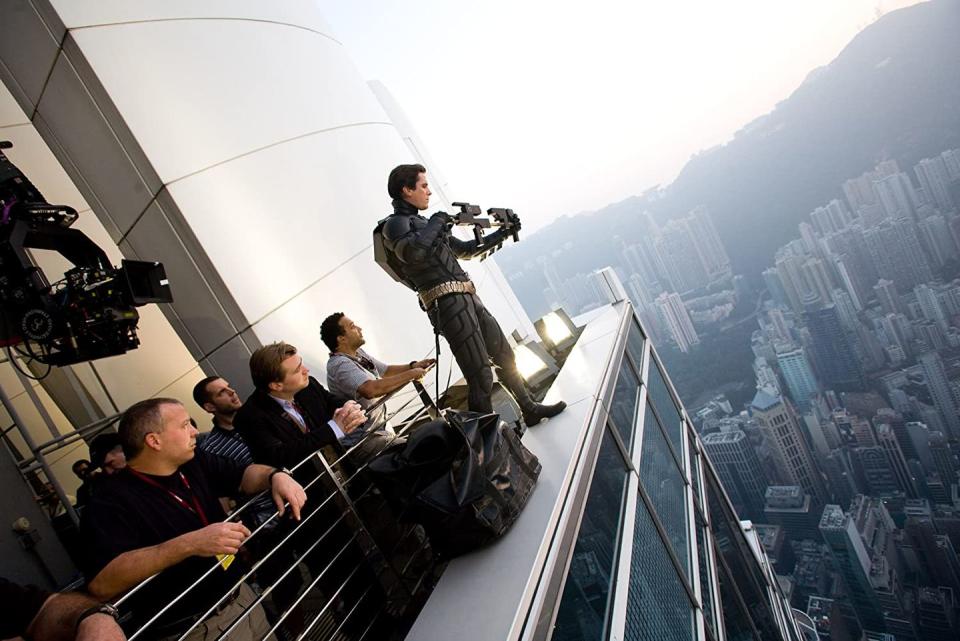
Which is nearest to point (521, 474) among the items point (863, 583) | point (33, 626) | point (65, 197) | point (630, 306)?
point (33, 626)

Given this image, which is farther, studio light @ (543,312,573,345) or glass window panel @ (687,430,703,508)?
studio light @ (543,312,573,345)

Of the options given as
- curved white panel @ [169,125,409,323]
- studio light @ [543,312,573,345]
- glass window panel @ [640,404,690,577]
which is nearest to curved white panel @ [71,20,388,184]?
curved white panel @ [169,125,409,323]

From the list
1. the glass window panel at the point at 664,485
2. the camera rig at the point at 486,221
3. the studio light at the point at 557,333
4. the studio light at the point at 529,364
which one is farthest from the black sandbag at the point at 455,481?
the studio light at the point at 557,333

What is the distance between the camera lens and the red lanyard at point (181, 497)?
1.79 m

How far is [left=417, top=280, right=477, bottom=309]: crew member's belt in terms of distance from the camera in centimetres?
291

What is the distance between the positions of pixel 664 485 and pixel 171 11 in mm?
5617

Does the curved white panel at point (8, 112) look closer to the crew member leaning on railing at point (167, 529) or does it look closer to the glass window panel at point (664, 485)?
the crew member leaning on railing at point (167, 529)

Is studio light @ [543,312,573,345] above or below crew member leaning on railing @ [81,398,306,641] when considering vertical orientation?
below

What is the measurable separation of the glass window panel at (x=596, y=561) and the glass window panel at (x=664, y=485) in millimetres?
661

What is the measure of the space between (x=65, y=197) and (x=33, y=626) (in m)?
6.27

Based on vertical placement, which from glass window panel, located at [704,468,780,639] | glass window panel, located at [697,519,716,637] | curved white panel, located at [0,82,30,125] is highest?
curved white panel, located at [0,82,30,125]

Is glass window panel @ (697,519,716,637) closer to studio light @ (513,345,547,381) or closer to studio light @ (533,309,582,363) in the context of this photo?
studio light @ (513,345,547,381)

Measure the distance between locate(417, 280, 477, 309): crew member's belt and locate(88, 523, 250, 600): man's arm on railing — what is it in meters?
1.71

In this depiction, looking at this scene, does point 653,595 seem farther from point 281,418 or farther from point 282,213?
point 282,213
